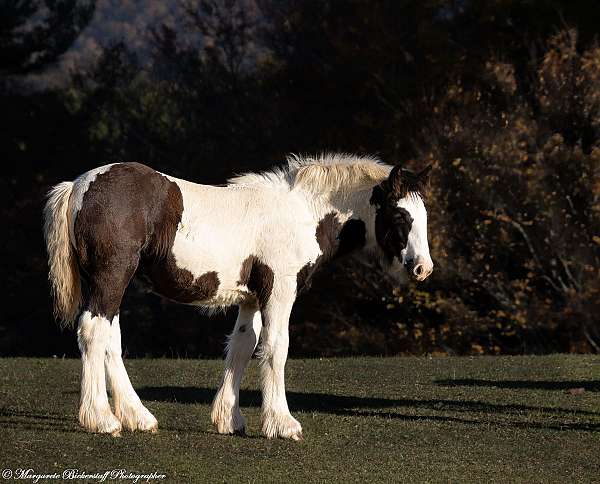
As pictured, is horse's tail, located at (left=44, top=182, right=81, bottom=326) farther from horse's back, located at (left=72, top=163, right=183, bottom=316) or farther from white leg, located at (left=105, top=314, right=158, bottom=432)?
white leg, located at (left=105, top=314, right=158, bottom=432)

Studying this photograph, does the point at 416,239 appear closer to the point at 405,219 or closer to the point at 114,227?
the point at 405,219

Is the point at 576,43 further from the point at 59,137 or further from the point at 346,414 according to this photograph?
the point at 346,414

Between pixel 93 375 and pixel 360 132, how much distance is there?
2298 centimetres

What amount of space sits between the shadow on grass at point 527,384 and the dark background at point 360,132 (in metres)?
11.3

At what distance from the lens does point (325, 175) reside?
32.1ft

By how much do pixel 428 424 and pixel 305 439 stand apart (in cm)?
153

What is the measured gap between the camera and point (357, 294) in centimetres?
2875

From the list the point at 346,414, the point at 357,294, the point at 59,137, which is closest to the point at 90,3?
the point at 59,137

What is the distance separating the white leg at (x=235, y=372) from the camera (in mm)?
9438

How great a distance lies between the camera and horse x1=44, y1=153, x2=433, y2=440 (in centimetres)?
878

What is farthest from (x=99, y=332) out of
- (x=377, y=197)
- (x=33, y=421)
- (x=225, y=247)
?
(x=377, y=197)

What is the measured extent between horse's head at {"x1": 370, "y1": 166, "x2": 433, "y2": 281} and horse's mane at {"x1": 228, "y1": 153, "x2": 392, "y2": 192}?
0.22 m

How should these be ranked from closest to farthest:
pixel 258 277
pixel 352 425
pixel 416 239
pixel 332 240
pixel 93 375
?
pixel 93 375, pixel 258 277, pixel 416 239, pixel 332 240, pixel 352 425

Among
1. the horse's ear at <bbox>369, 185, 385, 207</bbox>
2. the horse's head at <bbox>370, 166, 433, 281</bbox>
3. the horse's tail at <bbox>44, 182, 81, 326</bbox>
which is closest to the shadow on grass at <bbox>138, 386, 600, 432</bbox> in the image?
the horse's head at <bbox>370, 166, 433, 281</bbox>
